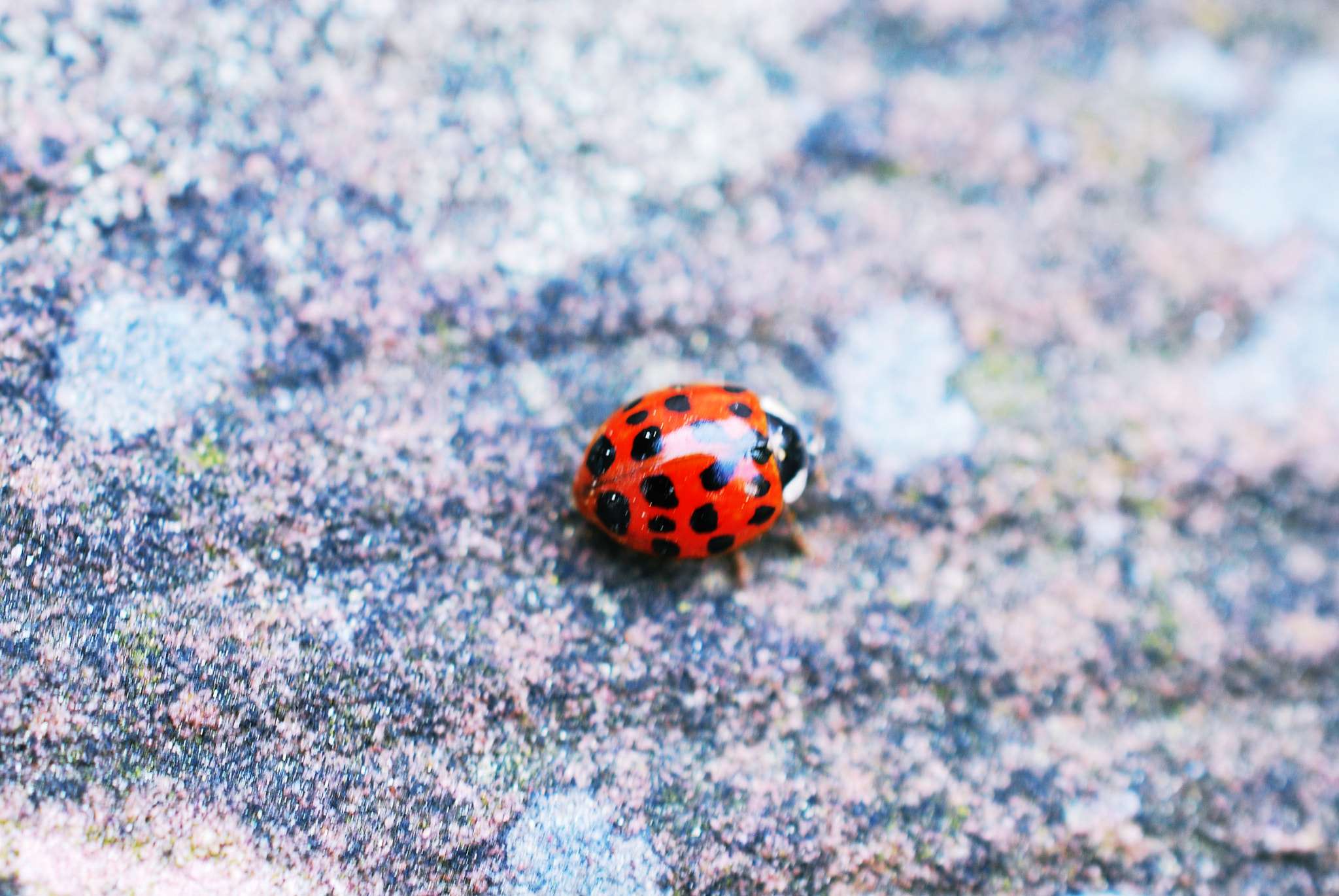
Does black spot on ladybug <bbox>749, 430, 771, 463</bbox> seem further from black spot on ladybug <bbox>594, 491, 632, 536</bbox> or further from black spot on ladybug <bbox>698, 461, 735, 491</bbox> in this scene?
black spot on ladybug <bbox>594, 491, 632, 536</bbox>

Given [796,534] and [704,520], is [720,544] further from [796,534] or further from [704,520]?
[796,534]

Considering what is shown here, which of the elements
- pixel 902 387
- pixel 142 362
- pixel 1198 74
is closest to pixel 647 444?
pixel 902 387

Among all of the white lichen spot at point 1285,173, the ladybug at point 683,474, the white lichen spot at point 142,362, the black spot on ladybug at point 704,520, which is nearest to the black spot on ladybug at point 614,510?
the ladybug at point 683,474

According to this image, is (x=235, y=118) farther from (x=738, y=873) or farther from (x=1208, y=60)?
(x=1208, y=60)

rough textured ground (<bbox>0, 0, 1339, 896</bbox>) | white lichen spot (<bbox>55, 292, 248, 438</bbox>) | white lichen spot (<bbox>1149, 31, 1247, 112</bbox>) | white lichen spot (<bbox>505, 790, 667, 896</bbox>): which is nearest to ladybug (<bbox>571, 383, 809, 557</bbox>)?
rough textured ground (<bbox>0, 0, 1339, 896</bbox>)

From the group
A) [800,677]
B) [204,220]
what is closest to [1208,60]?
[800,677]
